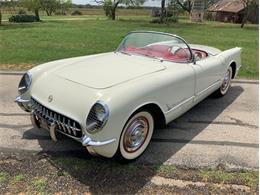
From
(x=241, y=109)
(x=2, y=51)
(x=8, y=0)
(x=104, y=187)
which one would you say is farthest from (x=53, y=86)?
(x=8, y=0)

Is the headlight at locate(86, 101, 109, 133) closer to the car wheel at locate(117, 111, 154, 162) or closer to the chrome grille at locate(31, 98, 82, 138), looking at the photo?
the chrome grille at locate(31, 98, 82, 138)

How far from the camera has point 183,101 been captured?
3984 millimetres

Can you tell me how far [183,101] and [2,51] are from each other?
8136 mm

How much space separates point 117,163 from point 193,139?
47.6 inches

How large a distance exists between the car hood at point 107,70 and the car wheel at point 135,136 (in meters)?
0.45

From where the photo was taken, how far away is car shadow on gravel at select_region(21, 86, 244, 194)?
305 centimetres

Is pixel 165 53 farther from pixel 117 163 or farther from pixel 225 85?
pixel 225 85

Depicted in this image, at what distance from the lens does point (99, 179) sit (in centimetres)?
311

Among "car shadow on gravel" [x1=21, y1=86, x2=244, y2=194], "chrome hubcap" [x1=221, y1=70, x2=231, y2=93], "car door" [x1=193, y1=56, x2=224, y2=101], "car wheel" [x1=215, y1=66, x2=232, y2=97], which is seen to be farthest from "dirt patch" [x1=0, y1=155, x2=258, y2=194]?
"chrome hubcap" [x1=221, y1=70, x2=231, y2=93]

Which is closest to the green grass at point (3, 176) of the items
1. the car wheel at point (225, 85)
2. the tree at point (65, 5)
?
the car wheel at point (225, 85)

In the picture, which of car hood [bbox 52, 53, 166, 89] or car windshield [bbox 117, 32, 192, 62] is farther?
car windshield [bbox 117, 32, 192, 62]

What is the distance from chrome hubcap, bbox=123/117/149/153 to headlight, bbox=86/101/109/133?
430 mm

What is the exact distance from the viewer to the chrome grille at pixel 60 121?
10.00 feet

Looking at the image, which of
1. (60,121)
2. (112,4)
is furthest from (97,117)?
(112,4)
